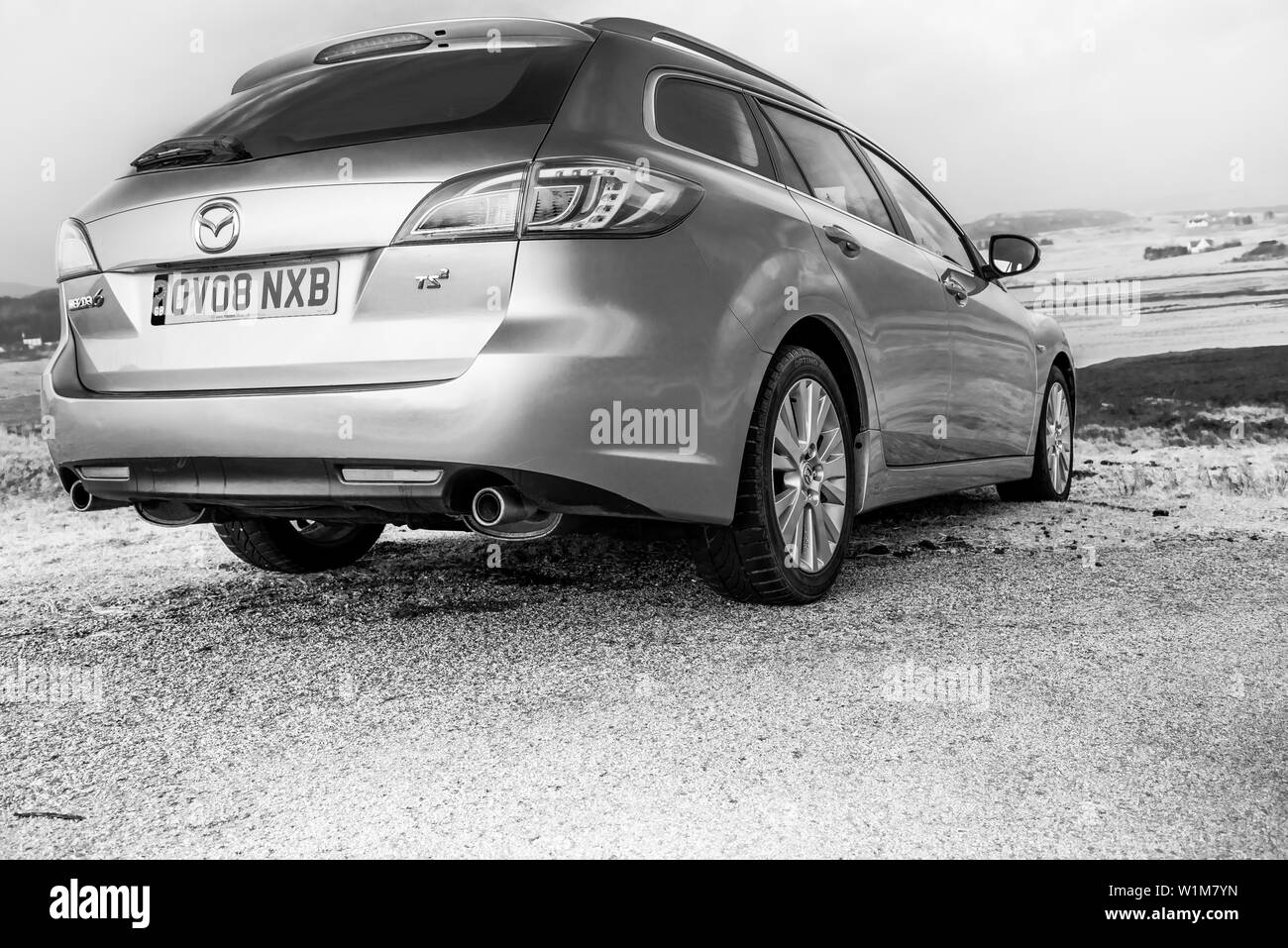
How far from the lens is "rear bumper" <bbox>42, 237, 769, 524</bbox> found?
2900 mm

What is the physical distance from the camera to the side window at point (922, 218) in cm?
526

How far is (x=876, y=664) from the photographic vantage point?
3.26 m

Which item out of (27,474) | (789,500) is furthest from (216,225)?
(27,474)

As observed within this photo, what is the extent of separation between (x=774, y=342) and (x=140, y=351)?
1801mm

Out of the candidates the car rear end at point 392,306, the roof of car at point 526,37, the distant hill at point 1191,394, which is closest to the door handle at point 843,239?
the roof of car at point 526,37

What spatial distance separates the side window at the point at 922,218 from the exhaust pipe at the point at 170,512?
314 centimetres

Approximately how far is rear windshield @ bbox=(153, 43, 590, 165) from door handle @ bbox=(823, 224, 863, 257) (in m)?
1.21

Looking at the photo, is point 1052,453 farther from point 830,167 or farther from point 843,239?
point 843,239

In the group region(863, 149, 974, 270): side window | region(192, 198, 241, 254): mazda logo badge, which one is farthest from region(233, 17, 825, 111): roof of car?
region(863, 149, 974, 270): side window

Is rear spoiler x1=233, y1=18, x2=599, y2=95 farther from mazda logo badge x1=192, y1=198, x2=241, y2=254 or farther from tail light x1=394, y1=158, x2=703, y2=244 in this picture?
mazda logo badge x1=192, y1=198, x2=241, y2=254

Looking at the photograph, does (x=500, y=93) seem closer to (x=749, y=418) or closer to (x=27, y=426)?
(x=749, y=418)

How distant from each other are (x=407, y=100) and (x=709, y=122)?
0.98 meters

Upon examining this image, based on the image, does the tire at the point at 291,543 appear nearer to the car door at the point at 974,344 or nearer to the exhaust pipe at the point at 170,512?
the exhaust pipe at the point at 170,512
